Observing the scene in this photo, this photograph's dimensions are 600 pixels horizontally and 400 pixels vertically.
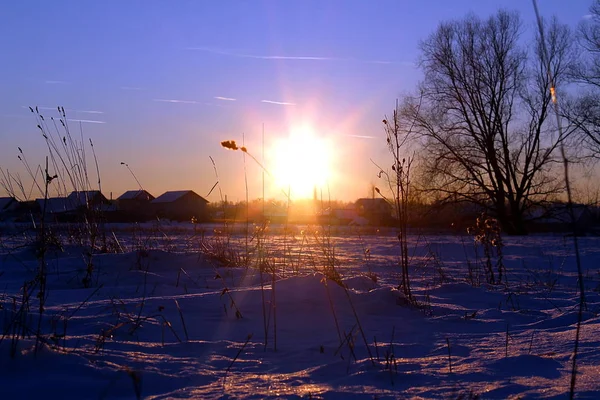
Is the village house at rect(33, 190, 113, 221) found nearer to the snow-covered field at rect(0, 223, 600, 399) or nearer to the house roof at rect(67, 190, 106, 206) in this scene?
the house roof at rect(67, 190, 106, 206)

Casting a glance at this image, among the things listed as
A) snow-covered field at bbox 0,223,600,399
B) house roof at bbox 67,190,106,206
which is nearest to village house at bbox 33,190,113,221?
house roof at bbox 67,190,106,206

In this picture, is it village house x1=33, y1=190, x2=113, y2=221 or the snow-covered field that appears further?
village house x1=33, y1=190, x2=113, y2=221

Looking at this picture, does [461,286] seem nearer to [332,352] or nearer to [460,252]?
[332,352]

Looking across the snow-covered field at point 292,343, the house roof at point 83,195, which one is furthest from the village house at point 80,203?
the snow-covered field at point 292,343

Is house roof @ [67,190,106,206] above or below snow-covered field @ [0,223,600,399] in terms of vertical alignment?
above

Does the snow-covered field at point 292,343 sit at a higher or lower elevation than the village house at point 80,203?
lower

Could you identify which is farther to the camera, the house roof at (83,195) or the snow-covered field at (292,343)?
the house roof at (83,195)

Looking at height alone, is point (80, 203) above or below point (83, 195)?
below

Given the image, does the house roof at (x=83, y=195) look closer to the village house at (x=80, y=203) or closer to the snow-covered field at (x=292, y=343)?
the village house at (x=80, y=203)

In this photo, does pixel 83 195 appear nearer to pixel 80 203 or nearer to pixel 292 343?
pixel 80 203

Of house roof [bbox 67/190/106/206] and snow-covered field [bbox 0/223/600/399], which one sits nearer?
snow-covered field [bbox 0/223/600/399]

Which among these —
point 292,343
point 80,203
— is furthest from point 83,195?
point 292,343

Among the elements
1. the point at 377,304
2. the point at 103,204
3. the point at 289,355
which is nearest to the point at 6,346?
the point at 289,355

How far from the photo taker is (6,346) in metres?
2.11
